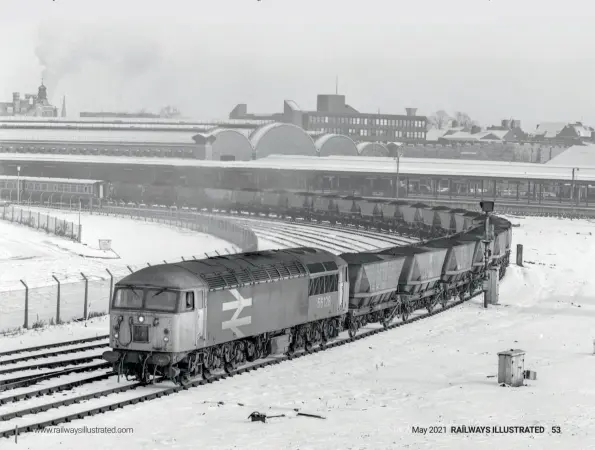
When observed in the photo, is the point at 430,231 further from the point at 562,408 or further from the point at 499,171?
the point at 562,408

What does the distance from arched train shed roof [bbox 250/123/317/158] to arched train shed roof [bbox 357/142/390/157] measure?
21.9m

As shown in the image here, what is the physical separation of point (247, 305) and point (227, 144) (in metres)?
107

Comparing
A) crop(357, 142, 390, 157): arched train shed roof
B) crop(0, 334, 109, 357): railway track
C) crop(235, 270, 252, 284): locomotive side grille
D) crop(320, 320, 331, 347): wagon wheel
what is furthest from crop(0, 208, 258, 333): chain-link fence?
crop(357, 142, 390, 157): arched train shed roof

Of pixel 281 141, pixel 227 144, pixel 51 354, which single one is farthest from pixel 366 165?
pixel 51 354

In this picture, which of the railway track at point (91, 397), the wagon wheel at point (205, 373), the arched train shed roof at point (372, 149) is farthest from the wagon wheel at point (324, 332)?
the arched train shed roof at point (372, 149)

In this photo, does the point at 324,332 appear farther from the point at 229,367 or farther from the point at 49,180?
the point at 49,180

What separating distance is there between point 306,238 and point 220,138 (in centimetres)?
5999

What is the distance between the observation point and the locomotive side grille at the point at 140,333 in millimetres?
25562

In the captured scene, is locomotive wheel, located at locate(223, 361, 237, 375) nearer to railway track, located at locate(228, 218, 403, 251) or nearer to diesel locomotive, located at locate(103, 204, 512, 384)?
diesel locomotive, located at locate(103, 204, 512, 384)

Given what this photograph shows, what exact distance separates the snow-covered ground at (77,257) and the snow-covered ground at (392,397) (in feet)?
10.0

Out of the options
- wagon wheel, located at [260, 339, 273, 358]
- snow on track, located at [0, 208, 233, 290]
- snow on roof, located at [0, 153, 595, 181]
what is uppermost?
snow on roof, located at [0, 153, 595, 181]

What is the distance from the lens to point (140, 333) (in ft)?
84.1

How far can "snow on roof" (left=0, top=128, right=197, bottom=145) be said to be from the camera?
141000 mm

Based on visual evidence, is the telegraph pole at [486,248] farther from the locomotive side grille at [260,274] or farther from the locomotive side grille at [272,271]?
the locomotive side grille at [260,274]
